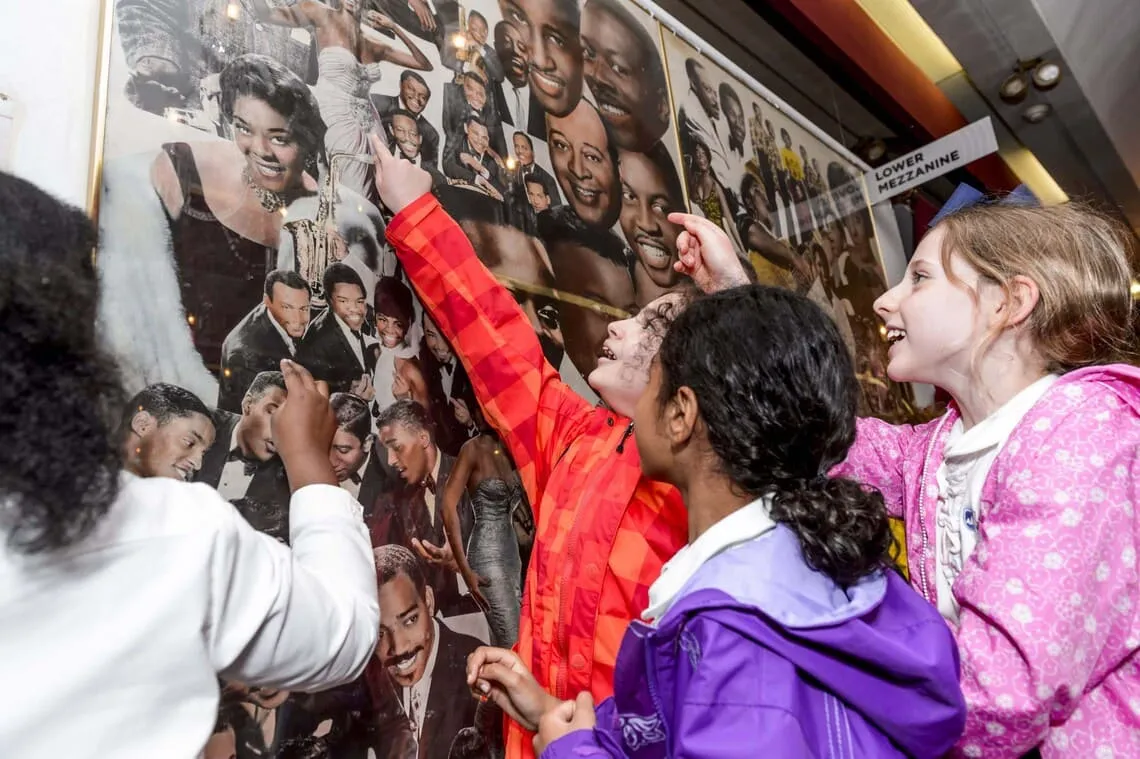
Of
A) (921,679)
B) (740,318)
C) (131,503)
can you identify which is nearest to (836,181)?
(740,318)


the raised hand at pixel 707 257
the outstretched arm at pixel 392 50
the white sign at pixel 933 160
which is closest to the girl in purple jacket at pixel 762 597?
the raised hand at pixel 707 257

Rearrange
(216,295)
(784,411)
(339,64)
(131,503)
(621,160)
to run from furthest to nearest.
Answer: (621,160) < (339,64) < (216,295) < (784,411) < (131,503)

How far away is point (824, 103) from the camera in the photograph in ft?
10.1

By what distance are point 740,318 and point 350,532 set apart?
0.52 meters

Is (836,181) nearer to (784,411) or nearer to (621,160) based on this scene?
(621,160)

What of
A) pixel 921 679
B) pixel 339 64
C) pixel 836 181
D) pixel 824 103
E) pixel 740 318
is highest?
pixel 824 103

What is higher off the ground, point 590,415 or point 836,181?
point 836,181

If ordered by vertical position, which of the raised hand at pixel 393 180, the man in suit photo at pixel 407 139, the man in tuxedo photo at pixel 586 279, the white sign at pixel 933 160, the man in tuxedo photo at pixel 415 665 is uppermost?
the white sign at pixel 933 160

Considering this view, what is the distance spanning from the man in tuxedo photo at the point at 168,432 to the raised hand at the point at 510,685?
0.45 metres

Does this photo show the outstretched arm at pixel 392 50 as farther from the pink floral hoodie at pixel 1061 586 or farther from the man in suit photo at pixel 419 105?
the pink floral hoodie at pixel 1061 586

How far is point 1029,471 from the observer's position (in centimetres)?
87

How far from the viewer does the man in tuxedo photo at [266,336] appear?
98cm

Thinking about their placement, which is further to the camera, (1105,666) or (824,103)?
(824,103)

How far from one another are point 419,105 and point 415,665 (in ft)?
3.24
